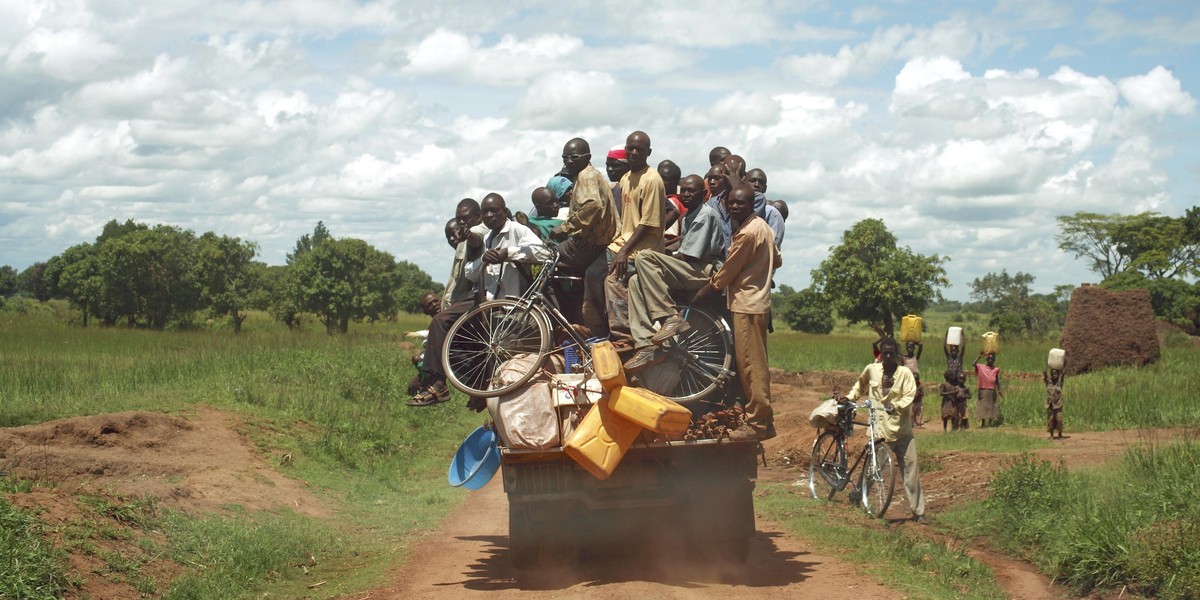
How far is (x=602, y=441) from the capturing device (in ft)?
23.2

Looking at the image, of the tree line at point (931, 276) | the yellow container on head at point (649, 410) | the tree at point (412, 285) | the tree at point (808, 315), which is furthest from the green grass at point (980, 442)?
the tree at point (412, 285)

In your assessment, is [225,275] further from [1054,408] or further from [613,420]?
[613,420]

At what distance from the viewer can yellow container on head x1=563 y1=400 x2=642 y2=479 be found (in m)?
7.03

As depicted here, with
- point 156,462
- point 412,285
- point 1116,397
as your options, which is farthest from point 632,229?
point 412,285

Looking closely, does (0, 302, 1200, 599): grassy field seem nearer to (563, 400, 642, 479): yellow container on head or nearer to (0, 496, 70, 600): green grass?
(0, 496, 70, 600): green grass

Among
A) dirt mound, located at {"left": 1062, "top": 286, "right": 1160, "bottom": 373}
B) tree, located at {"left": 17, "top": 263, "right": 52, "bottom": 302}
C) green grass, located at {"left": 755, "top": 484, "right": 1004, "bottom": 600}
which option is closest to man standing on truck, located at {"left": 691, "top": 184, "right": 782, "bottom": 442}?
green grass, located at {"left": 755, "top": 484, "right": 1004, "bottom": 600}

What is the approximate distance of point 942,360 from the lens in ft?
126

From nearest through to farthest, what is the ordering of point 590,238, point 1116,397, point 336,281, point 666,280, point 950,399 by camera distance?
point 666,280 < point 590,238 < point 950,399 < point 1116,397 < point 336,281

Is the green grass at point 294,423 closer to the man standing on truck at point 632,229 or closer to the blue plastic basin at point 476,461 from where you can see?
the blue plastic basin at point 476,461

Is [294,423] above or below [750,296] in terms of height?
below

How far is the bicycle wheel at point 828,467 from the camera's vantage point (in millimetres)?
12211

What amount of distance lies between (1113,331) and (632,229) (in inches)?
775

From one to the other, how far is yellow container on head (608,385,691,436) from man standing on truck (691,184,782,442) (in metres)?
0.65

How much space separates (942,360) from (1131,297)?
14488mm
